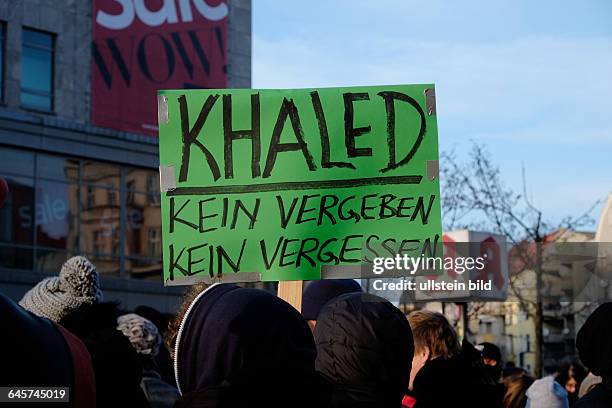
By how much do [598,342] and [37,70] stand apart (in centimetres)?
2301

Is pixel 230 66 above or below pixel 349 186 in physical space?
above

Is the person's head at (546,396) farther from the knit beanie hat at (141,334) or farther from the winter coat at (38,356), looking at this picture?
the winter coat at (38,356)

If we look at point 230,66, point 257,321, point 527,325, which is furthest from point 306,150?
point 527,325

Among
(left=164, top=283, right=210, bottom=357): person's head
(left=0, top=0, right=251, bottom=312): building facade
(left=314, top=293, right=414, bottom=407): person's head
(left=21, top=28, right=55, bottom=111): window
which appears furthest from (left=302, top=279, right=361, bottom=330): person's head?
(left=21, top=28, right=55, bottom=111): window

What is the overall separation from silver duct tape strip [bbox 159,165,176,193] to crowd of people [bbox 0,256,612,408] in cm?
44

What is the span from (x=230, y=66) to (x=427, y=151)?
25.4 meters

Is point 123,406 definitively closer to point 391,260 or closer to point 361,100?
point 391,260

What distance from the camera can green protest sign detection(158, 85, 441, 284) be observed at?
13.3ft

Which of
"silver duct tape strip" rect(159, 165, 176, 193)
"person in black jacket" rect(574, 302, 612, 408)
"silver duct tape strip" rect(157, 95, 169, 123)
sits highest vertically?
"silver duct tape strip" rect(157, 95, 169, 123)

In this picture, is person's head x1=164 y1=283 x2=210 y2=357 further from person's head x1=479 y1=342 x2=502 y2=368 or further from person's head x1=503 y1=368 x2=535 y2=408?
person's head x1=503 y1=368 x2=535 y2=408

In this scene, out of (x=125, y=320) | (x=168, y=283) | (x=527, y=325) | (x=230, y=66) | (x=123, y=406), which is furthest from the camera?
(x=527, y=325)

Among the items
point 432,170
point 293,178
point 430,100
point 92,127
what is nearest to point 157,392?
point 293,178

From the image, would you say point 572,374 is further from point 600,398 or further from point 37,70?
point 37,70

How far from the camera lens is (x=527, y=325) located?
313ft
